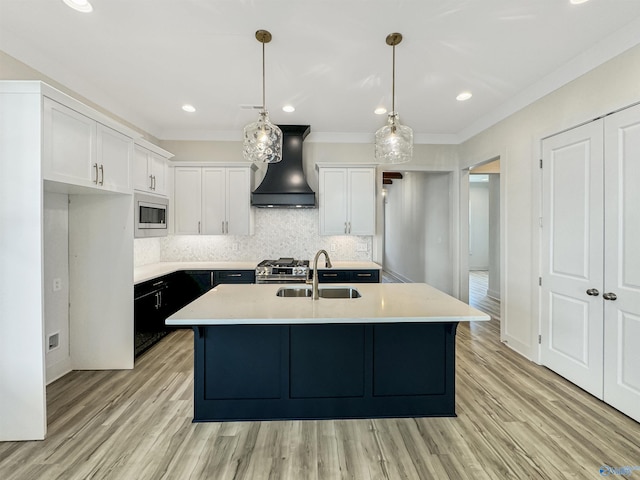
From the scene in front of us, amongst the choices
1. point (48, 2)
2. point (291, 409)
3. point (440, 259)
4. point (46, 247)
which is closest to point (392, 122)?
point (291, 409)

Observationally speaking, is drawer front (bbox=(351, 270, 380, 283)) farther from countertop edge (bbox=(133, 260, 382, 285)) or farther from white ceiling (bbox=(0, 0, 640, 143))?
white ceiling (bbox=(0, 0, 640, 143))

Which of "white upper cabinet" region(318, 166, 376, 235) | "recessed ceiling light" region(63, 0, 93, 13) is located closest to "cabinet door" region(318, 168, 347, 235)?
"white upper cabinet" region(318, 166, 376, 235)

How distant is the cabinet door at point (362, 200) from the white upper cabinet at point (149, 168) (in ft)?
8.54

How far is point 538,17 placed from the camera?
2176mm

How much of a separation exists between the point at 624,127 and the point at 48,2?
168 inches

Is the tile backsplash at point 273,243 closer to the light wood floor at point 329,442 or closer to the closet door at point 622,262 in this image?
the light wood floor at point 329,442

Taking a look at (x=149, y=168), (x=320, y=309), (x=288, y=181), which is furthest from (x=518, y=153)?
(x=149, y=168)

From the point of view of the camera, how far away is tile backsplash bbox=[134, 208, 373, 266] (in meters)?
4.87

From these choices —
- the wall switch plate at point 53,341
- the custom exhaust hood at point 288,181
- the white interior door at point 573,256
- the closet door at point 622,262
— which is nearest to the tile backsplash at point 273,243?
the custom exhaust hood at point 288,181

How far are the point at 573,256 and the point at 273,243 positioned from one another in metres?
3.78

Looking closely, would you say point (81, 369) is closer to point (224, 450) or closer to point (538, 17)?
point (224, 450)

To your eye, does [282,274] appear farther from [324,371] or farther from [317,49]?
[317,49]

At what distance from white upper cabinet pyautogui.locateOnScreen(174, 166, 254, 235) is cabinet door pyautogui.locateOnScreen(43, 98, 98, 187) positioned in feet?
6.15

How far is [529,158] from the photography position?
10.9 ft
